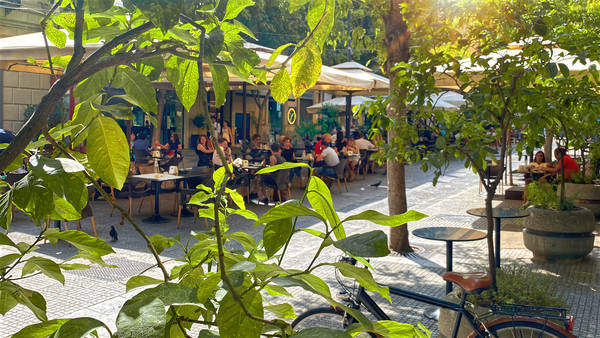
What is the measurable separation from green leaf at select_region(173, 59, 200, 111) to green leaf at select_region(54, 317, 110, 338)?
0.43 meters

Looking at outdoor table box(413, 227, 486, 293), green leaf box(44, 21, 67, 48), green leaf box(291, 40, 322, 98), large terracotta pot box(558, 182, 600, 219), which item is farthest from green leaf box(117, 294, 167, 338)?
large terracotta pot box(558, 182, 600, 219)

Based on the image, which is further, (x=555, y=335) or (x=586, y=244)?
(x=586, y=244)

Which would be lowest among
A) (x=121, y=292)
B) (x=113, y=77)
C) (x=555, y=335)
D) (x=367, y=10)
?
(x=121, y=292)

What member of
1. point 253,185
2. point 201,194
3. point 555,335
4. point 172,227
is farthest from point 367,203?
point 201,194

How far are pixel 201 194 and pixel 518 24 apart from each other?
4.55 meters

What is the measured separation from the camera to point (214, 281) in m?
0.78

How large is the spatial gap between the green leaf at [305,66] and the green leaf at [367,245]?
11.1 inches

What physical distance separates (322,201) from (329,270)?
702 cm

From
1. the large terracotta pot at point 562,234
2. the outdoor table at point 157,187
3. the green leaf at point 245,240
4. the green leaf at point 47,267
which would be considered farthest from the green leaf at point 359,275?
the outdoor table at point 157,187

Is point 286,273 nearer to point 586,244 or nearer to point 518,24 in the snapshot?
point 518,24

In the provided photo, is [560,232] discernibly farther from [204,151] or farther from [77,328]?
[204,151]

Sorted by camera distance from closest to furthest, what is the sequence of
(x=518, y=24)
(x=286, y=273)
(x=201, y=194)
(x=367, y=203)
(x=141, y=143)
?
1. (x=286, y=273)
2. (x=201, y=194)
3. (x=518, y=24)
4. (x=367, y=203)
5. (x=141, y=143)

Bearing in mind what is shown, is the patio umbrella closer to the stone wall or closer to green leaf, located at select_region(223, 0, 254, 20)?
the stone wall

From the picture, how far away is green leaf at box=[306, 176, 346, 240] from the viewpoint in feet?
2.72
